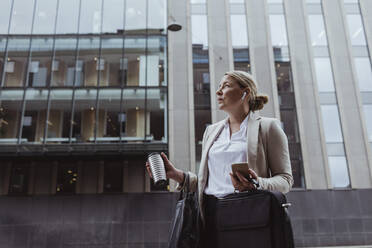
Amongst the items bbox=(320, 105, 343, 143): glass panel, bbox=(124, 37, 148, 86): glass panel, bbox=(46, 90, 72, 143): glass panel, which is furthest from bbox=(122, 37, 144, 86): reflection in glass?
bbox=(320, 105, 343, 143): glass panel

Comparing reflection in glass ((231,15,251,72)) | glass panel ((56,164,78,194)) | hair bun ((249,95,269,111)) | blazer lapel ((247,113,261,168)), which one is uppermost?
reflection in glass ((231,15,251,72))

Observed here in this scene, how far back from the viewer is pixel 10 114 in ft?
63.7

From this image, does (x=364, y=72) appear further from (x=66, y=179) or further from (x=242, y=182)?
(x=242, y=182)

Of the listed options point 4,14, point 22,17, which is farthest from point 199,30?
point 4,14

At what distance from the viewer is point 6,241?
1845 cm

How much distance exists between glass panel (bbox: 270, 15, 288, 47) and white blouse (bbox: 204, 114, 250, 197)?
21.7 metres

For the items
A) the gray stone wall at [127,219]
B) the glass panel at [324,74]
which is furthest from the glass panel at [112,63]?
the glass panel at [324,74]

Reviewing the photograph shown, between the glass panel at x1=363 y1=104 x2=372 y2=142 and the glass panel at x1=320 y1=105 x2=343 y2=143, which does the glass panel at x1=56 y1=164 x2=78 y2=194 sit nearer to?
the glass panel at x1=320 y1=105 x2=343 y2=143

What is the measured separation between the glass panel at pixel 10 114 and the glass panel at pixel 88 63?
3.90 metres

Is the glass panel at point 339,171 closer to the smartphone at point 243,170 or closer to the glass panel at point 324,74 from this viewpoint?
the glass panel at point 324,74

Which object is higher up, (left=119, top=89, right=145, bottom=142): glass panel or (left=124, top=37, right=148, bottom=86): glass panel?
(left=124, top=37, right=148, bottom=86): glass panel

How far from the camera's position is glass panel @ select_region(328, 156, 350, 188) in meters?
19.9

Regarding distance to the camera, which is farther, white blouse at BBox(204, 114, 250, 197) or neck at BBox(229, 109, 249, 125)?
neck at BBox(229, 109, 249, 125)

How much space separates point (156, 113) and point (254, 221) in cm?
1846
